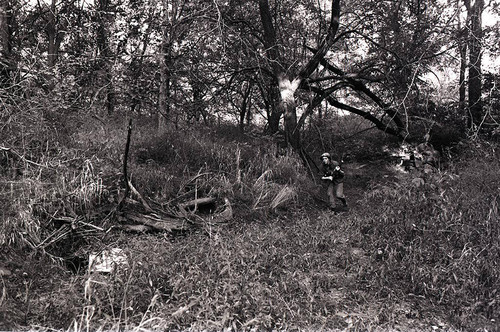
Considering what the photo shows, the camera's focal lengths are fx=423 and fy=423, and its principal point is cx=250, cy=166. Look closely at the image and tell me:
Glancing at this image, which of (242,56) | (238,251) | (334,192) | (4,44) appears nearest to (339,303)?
(238,251)

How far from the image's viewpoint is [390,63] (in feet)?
34.4

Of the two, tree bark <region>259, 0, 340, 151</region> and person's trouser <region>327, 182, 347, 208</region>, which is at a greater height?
tree bark <region>259, 0, 340, 151</region>

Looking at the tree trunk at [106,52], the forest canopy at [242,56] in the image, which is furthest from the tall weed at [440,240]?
the tree trunk at [106,52]

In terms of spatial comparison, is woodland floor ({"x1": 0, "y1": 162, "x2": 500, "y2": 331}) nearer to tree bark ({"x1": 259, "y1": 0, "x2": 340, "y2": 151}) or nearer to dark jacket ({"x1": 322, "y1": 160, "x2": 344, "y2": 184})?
dark jacket ({"x1": 322, "y1": 160, "x2": 344, "y2": 184})

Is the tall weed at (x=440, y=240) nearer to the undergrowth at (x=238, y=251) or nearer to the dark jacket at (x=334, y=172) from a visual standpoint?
the undergrowth at (x=238, y=251)

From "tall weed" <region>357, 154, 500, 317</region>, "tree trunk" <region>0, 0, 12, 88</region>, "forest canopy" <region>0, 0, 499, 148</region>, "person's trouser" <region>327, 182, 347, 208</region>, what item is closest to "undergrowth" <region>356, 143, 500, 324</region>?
"tall weed" <region>357, 154, 500, 317</region>

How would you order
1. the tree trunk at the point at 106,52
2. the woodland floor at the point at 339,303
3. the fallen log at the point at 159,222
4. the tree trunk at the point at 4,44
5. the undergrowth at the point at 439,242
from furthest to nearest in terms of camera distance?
the tree trunk at the point at 106,52, the tree trunk at the point at 4,44, the fallen log at the point at 159,222, the undergrowth at the point at 439,242, the woodland floor at the point at 339,303

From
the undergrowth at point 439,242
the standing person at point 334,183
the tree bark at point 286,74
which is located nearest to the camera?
the undergrowth at point 439,242

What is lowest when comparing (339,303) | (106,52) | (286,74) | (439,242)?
(339,303)

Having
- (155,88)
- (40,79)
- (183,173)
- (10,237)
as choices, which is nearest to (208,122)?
(155,88)

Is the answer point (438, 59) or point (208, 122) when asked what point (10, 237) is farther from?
point (438, 59)

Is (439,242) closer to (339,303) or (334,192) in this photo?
(339,303)

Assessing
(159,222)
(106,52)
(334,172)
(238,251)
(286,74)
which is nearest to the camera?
(238,251)

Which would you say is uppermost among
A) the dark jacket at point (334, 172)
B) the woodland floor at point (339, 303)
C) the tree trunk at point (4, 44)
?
the tree trunk at point (4, 44)
